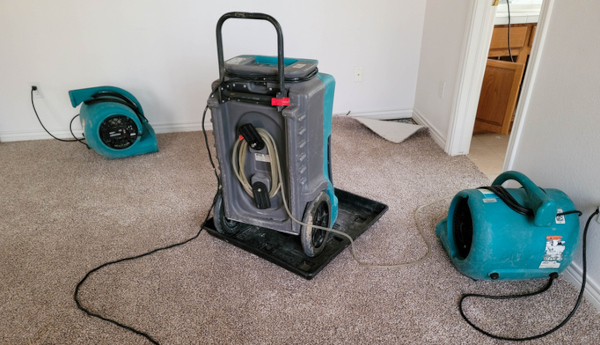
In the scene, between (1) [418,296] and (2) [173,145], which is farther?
(2) [173,145]

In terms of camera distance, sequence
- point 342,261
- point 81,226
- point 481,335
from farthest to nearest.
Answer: point 81,226
point 342,261
point 481,335

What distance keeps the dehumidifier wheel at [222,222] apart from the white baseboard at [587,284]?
4.39ft

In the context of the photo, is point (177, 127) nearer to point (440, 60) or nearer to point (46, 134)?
point (46, 134)

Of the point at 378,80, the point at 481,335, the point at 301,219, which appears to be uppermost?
the point at 378,80

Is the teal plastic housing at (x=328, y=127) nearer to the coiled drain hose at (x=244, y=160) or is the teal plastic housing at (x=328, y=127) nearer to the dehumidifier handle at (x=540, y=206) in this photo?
the coiled drain hose at (x=244, y=160)

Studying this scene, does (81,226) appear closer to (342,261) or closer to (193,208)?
A: (193,208)

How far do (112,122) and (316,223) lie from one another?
1.52 metres

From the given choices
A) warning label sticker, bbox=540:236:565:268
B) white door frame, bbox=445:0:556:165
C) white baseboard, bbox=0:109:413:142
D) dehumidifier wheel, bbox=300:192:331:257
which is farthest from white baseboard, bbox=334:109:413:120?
warning label sticker, bbox=540:236:565:268

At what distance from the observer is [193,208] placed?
1.98m

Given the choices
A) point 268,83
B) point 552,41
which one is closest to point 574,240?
point 552,41

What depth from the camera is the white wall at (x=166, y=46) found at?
2506 millimetres

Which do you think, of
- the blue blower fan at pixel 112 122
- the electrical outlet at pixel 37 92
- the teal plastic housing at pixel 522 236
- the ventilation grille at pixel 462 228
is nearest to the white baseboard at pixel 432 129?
the ventilation grille at pixel 462 228

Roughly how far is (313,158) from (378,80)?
1.71 metres

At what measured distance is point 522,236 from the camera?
1.31 meters
